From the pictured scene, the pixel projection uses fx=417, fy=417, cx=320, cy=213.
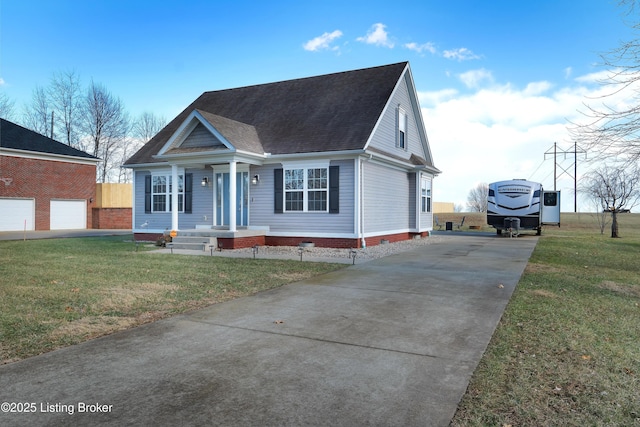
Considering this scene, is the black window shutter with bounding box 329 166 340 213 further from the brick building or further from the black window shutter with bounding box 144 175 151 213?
the brick building

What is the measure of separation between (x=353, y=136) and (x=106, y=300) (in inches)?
409

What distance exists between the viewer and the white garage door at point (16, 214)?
26.6 m

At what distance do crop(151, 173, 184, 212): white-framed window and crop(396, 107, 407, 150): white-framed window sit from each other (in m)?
9.68

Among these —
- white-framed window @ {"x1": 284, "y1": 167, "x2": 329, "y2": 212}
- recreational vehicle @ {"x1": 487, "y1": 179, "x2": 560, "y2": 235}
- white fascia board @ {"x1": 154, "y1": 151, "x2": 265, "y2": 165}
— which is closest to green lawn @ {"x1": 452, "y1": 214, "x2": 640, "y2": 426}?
white-framed window @ {"x1": 284, "y1": 167, "x2": 329, "y2": 212}

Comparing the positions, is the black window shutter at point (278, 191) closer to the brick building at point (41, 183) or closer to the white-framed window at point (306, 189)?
the white-framed window at point (306, 189)

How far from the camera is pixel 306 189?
51.2 feet

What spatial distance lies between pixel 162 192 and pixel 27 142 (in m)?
16.0

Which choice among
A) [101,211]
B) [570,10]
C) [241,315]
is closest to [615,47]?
[570,10]

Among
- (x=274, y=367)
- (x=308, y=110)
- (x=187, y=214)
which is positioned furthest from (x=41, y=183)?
(x=274, y=367)

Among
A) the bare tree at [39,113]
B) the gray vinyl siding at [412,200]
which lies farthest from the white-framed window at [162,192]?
the bare tree at [39,113]

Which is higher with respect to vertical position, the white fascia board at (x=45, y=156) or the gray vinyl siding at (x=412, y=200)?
the white fascia board at (x=45, y=156)

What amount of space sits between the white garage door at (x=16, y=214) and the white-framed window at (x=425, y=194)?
79.6 feet

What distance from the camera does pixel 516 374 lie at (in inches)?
153

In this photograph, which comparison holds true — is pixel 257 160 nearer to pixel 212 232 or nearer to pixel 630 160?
pixel 212 232
